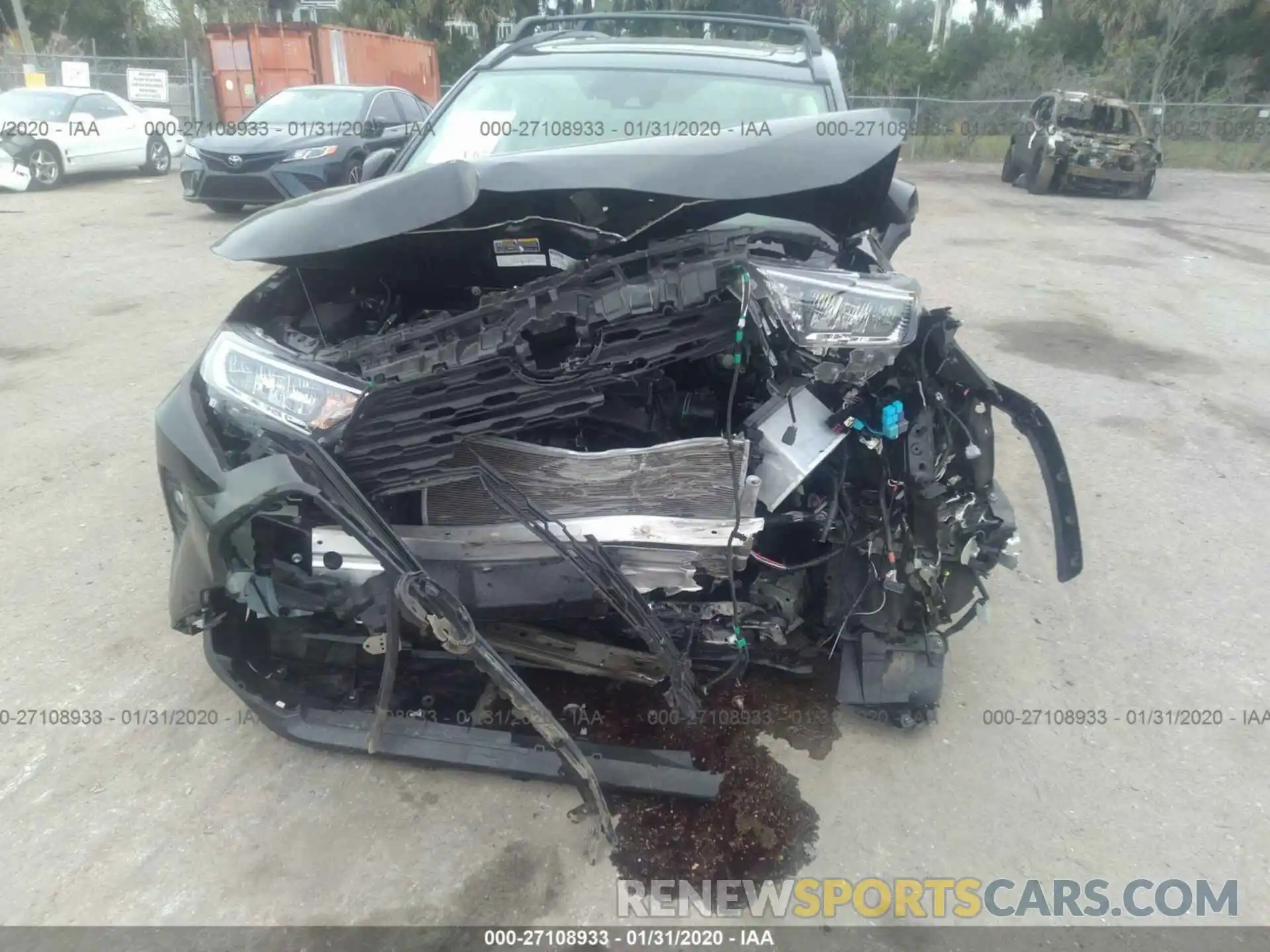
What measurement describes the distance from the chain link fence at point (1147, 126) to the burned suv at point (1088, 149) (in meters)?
5.91

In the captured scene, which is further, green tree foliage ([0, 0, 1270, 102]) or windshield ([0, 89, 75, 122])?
green tree foliage ([0, 0, 1270, 102])

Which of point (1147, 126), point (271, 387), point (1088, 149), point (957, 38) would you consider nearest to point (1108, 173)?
point (1088, 149)

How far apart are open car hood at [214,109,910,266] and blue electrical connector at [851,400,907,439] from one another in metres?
0.53

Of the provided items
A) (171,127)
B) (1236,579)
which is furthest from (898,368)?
(171,127)

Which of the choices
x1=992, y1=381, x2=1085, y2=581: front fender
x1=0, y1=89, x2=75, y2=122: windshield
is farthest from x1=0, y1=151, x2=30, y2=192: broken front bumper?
x1=992, y1=381, x2=1085, y2=581: front fender

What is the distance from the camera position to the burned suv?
14492 mm

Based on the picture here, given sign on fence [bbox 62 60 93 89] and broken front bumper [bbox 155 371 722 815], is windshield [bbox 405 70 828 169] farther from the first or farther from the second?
sign on fence [bbox 62 60 93 89]

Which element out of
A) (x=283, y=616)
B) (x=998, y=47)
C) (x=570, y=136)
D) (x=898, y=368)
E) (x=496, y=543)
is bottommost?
(x=283, y=616)

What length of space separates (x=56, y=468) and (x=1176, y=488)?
5328 millimetres

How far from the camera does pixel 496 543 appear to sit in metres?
2.29

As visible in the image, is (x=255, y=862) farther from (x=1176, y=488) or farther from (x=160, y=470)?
(x=1176, y=488)

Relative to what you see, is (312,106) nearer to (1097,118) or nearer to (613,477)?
(613,477)

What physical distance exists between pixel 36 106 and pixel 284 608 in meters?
14.2
